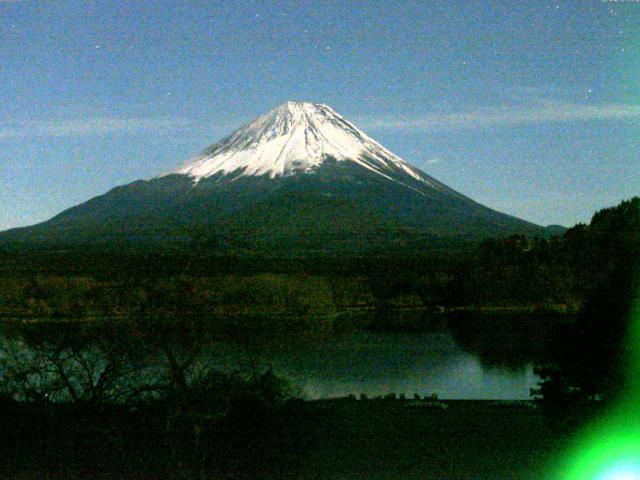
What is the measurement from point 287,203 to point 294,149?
22.4 m

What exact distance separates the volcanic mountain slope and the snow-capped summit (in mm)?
129

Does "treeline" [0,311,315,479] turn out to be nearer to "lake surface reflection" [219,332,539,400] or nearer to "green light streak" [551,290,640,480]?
"green light streak" [551,290,640,480]

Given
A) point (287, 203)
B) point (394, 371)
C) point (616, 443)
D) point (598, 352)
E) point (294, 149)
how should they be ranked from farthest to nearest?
1. point (294, 149)
2. point (287, 203)
3. point (394, 371)
4. point (598, 352)
5. point (616, 443)

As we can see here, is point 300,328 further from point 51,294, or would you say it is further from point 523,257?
point 523,257

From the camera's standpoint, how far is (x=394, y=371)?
15570mm

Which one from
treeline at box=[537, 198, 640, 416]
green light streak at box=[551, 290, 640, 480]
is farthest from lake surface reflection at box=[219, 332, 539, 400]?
green light streak at box=[551, 290, 640, 480]

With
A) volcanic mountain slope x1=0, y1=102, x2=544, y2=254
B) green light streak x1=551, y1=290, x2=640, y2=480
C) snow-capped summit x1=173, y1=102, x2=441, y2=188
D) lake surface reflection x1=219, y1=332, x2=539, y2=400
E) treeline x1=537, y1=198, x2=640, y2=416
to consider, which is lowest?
lake surface reflection x1=219, y1=332, x2=539, y2=400

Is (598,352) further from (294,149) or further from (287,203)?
(294,149)

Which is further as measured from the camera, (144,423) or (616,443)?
(144,423)

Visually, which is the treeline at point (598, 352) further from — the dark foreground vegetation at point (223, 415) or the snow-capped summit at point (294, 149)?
the snow-capped summit at point (294, 149)

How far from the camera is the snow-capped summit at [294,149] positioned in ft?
278

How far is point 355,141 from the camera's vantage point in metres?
93.4

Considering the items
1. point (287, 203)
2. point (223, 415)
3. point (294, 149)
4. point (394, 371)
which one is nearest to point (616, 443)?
point (223, 415)

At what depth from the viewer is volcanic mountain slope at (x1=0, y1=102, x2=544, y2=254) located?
173 ft
